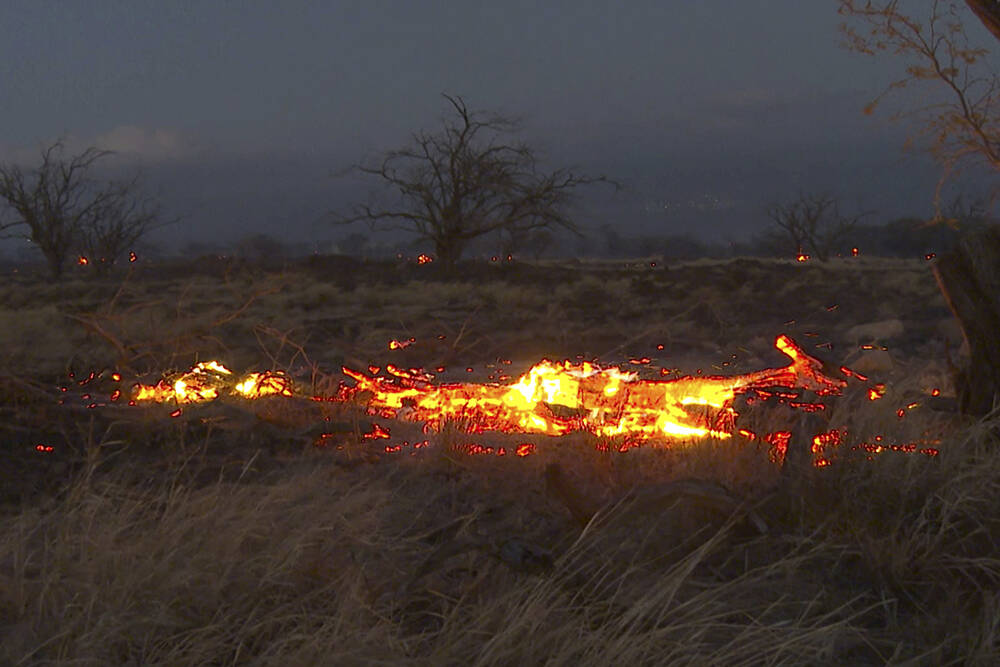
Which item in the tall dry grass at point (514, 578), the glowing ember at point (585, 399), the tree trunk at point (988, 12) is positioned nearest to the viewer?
the tall dry grass at point (514, 578)

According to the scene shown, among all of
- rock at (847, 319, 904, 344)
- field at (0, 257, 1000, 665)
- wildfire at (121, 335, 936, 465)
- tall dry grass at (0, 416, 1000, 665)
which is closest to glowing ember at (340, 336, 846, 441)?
wildfire at (121, 335, 936, 465)

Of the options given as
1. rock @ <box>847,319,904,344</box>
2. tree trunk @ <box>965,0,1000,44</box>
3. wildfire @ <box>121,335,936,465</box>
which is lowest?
wildfire @ <box>121,335,936,465</box>

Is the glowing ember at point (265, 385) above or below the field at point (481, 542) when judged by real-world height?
above

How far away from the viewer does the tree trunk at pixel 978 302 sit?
4445mm

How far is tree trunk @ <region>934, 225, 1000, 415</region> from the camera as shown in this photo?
445cm

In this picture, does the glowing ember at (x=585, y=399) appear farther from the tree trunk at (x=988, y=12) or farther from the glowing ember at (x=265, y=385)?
the tree trunk at (x=988, y=12)

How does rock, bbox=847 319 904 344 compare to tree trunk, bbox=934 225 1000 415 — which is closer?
tree trunk, bbox=934 225 1000 415

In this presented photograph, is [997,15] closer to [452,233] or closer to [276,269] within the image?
[452,233]

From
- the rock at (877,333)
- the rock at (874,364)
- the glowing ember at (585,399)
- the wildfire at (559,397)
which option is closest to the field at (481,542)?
the wildfire at (559,397)

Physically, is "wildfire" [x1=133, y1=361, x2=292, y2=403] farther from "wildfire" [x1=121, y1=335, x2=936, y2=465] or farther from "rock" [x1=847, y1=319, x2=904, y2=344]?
"rock" [x1=847, y1=319, x2=904, y2=344]

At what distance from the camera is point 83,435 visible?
16.9ft

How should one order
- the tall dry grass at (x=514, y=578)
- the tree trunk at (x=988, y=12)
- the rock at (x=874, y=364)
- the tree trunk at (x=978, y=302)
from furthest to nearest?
the rock at (x=874, y=364), the tree trunk at (x=988, y=12), the tree trunk at (x=978, y=302), the tall dry grass at (x=514, y=578)

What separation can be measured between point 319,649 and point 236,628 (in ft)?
1.61

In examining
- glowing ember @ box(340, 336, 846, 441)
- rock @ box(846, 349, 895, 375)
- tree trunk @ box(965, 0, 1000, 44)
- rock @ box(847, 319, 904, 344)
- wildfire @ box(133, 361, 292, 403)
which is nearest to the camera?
tree trunk @ box(965, 0, 1000, 44)
